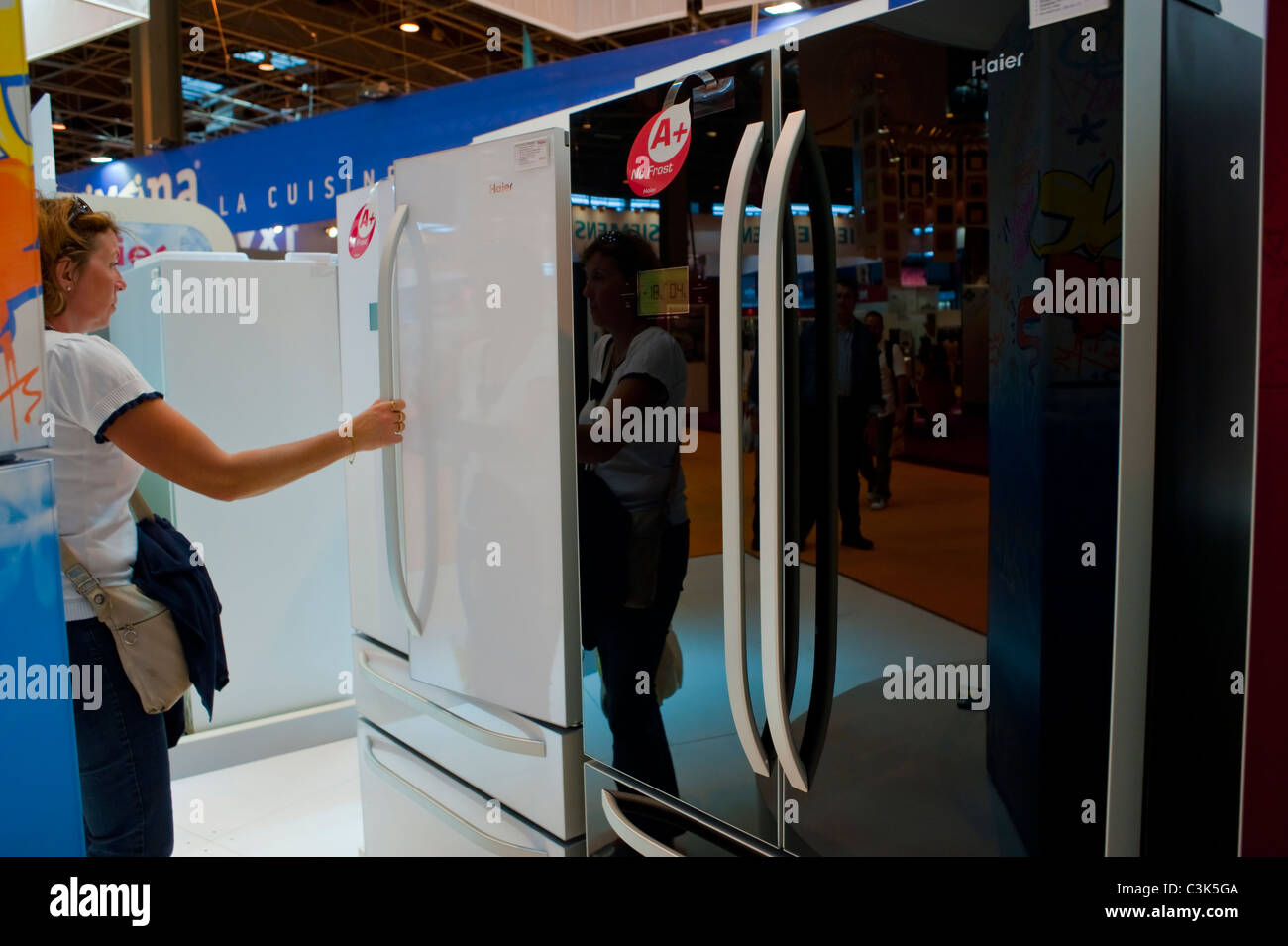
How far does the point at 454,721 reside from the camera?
2174 millimetres

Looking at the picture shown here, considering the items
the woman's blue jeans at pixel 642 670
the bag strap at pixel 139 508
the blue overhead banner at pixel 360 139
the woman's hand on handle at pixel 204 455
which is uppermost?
the blue overhead banner at pixel 360 139

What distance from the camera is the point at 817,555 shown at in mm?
1406

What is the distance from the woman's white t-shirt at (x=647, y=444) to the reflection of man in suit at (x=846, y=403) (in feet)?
0.89

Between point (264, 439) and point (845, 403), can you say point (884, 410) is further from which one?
point (264, 439)

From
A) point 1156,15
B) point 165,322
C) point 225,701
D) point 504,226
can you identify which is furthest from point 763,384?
point 225,701

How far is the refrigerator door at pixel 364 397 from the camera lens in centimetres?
253

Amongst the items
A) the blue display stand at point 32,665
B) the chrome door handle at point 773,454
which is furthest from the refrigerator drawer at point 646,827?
the blue display stand at point 32,665

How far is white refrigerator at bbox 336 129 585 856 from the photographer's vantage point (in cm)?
187

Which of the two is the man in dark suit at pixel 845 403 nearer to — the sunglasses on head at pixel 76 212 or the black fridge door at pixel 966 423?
the black fridge door at pixel 966 423

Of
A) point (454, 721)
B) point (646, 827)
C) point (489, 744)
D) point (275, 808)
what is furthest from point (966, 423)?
point (275, 808)

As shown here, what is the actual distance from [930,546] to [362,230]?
6.23 feet

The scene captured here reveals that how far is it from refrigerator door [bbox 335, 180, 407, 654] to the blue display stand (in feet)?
4.44

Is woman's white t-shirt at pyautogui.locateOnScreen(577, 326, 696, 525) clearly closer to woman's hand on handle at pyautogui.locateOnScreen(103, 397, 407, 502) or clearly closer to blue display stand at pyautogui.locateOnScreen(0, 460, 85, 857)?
woman's hand on handle at pyautogui.locateOnScreen(103, 397, 407, 502)

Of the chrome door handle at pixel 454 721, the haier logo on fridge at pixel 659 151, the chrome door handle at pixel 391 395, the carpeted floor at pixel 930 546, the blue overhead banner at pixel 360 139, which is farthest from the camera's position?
the blue overhead banner at pixel 360 139
